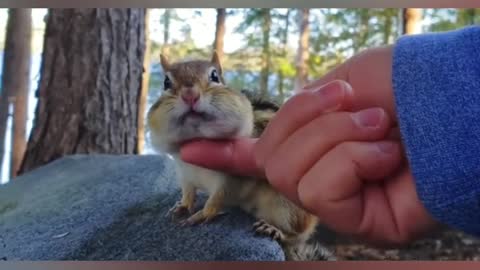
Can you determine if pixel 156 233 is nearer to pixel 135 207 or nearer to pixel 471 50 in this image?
pixel 135 207

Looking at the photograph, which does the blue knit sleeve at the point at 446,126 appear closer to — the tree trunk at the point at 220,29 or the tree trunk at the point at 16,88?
the tree trunk at the point at 220,29

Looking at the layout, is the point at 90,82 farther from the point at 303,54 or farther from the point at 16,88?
the point at 303,54

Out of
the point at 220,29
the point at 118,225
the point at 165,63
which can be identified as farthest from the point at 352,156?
the point at 220,29

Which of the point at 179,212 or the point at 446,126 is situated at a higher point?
the point at 446,126

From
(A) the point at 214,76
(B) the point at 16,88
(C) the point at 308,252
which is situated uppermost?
(A) the point at 214,76

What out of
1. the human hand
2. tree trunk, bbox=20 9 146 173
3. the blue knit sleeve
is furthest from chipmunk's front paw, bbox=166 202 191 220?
tree trunk, bbox=20 9 146 173

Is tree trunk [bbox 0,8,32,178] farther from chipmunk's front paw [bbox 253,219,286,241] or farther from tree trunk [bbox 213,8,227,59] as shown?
chipmunk's front paw [bbox 253,219,286,241]

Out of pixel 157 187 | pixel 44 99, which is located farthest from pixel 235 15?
pixel 44 99

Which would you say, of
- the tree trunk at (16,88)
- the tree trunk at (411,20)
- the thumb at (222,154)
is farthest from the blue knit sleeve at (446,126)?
the tree trunk at (16,88)
